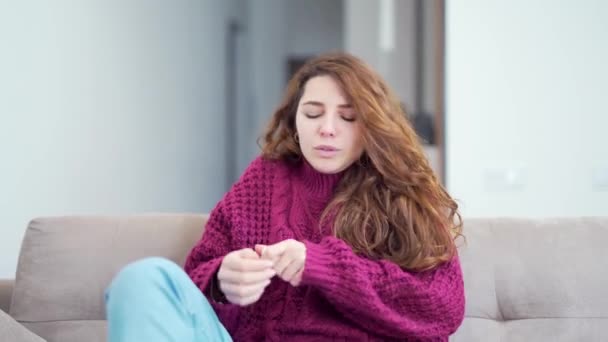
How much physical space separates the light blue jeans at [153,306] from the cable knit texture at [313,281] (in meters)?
0.18

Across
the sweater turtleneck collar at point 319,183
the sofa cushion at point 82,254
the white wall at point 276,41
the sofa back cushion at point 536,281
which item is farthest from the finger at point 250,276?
the white wall at point 276,41

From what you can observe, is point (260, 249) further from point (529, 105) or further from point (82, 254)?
point (529, 105)

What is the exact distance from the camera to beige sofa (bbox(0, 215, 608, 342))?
4.77 feet

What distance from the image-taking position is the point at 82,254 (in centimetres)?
152

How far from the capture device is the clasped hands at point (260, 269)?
111cm

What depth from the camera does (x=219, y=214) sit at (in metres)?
1.37

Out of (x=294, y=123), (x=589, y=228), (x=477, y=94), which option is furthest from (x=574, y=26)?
(x=294, y=123)

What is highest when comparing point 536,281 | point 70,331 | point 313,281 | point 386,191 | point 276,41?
point 276,41

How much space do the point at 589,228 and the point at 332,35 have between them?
5.70 m

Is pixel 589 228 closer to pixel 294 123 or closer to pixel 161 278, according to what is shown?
pixel 294 123

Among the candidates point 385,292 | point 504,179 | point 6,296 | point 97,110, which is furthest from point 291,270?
point 97,110

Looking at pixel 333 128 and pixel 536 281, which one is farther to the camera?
pixel 536 281

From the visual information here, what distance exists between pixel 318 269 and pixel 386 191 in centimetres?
30

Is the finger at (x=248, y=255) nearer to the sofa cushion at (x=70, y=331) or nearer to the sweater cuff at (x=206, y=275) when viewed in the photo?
the sweater cuff at (x=206, y=275)
